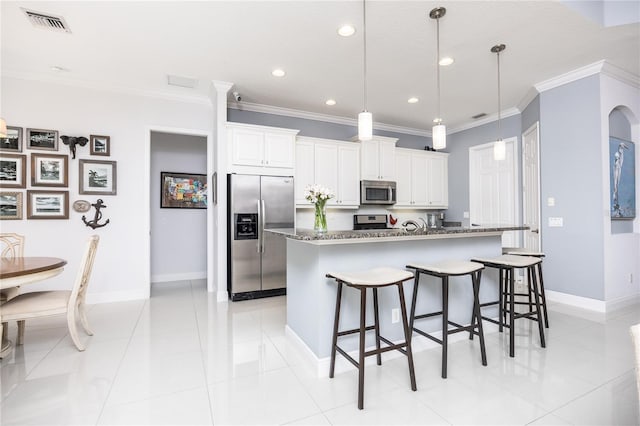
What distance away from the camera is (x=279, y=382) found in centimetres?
206

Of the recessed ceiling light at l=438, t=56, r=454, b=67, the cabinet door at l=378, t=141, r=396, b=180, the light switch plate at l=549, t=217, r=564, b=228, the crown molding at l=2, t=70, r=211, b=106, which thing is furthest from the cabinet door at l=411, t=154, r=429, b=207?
the crown molding at l=2, t=70, r=211, b=106

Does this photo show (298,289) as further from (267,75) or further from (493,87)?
(493,87)

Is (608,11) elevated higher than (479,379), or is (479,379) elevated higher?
(608,11)

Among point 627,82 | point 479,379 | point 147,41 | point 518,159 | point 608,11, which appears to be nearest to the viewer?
point 479,379

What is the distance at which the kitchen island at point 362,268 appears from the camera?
7.21ft

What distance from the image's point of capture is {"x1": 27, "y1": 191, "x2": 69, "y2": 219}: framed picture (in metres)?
3.62

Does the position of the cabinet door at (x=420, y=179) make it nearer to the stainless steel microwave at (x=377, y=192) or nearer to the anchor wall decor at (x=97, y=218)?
the stainless steel microwave at (x=377, y=192)

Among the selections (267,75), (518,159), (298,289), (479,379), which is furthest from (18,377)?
(518,159)

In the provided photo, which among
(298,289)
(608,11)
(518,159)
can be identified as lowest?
(298,289)

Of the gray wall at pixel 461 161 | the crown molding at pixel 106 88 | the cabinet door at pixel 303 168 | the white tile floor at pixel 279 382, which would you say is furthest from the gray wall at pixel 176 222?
the gray wall at pixel 461 161

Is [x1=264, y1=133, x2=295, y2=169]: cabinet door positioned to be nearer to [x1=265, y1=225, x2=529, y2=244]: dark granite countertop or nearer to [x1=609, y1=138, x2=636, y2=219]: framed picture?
[x1=265, y1=225, x2=529, y2=244]: dark granite countertop

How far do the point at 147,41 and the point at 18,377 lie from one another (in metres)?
3.03

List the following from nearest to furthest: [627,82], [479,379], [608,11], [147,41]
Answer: [479,379]
[608,11]
[147,41]
[627,82]

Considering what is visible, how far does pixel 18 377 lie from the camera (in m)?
2.10
